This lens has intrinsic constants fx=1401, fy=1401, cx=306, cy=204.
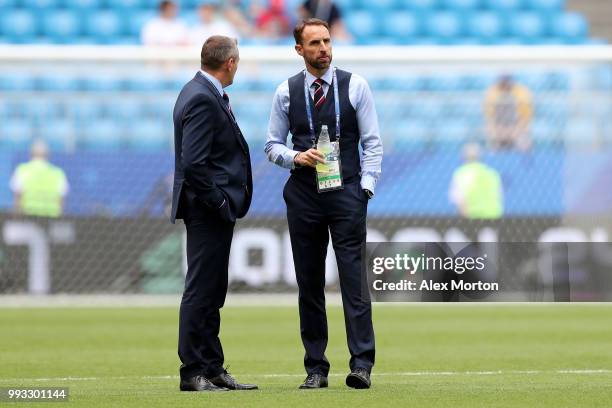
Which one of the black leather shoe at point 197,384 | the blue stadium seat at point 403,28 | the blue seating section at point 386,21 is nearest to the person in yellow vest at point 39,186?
the blue seating section at point 386,21

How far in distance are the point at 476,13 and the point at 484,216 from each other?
712cm

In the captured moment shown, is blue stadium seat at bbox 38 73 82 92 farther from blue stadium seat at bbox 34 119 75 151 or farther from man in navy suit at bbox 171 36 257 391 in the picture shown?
man in navy suit at bbox 171 36 257 391

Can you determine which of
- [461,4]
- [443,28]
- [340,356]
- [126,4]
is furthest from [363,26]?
[340,356]

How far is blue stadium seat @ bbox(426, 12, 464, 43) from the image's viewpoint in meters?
19.2

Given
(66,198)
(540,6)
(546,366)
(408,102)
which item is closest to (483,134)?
(408,102)

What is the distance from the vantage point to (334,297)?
12.8 meters

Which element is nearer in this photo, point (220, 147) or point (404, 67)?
point (220, 147)

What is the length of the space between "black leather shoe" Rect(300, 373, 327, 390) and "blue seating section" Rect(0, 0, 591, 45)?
1236 centimetres

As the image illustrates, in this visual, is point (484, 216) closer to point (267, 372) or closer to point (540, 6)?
point (267, 372)

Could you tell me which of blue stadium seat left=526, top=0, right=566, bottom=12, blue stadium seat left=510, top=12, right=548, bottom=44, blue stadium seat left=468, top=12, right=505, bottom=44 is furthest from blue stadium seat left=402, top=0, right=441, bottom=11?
blue stadium seat left=526, top=0, right=566, bottom=12

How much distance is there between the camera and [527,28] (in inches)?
765

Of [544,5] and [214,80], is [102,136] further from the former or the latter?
[544,5]

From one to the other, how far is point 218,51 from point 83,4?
41.9 ft

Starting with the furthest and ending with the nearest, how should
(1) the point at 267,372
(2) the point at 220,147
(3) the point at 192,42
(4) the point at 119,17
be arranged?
(4) the point at 119,17 → (3) the point at 192,42 → (1) the point at 267,372 → (2) the point at 220,147
